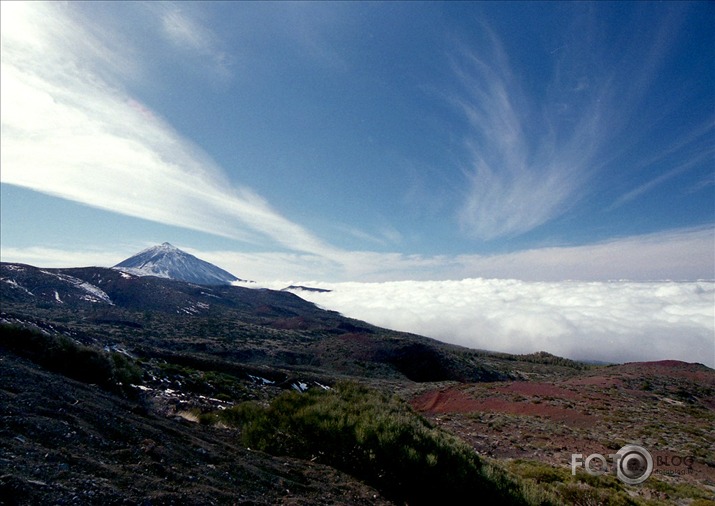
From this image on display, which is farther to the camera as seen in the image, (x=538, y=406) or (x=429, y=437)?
(x=538, y=406)

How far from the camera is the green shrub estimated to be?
8086mm

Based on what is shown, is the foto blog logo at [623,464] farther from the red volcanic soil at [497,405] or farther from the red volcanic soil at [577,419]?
the red volcanic soil at [497,405]

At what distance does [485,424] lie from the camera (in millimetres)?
25672

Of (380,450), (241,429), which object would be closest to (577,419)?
(380,450)

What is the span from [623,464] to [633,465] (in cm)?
77

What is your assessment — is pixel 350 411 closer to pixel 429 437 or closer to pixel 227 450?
pixel 429 437

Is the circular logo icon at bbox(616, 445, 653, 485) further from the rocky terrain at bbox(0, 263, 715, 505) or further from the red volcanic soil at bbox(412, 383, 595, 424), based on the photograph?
the red volcanic soil at bbox(412, 383, 595, 424)

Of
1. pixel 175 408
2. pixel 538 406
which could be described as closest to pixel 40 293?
pixel 175 408

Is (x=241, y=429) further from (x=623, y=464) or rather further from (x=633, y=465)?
(x=633, y=465)

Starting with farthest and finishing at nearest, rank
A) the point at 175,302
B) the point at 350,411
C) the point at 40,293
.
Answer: the point at 175,302
the point at 40,293
the point at 350,411

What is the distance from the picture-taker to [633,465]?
1678cm

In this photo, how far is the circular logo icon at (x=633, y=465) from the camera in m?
14.9

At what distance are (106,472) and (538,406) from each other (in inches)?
1356

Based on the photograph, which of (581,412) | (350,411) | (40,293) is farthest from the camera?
(40,293)
